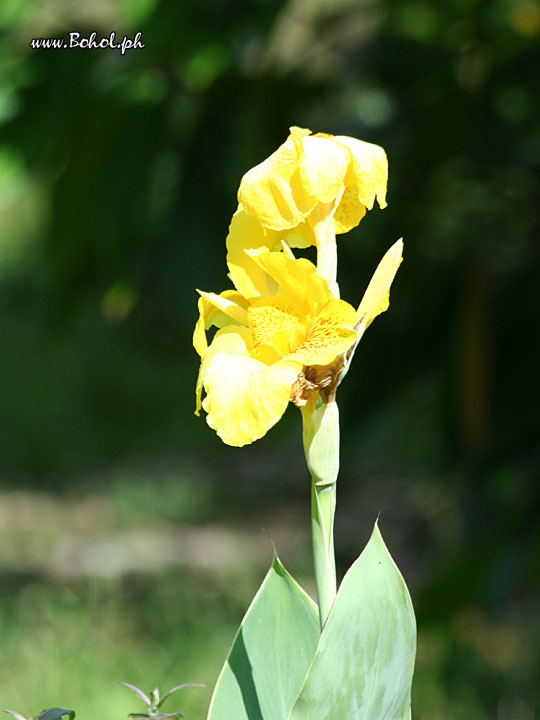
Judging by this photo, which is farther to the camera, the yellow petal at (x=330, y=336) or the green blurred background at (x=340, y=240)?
the green blurred background at (x=340, y=240)

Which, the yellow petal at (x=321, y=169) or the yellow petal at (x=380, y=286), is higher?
the yellow petal at (x=321, y=169)

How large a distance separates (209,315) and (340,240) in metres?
1.06

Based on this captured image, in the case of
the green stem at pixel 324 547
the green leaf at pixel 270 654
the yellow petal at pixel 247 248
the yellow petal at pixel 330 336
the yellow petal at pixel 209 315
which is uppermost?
the yellow petal at pixel 247 248

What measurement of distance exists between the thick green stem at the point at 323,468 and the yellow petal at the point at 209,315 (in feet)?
0.21

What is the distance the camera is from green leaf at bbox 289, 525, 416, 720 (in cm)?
41

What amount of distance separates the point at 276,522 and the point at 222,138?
1884 mm

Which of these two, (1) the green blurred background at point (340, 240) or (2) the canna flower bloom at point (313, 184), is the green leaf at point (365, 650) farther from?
(1) the green blurred background at point (340, 240)

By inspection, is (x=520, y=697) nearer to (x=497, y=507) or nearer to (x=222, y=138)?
(x=497, y=507)

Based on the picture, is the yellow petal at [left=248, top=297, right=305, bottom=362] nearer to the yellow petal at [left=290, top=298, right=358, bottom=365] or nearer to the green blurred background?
the yellow petal at [left=290, top=298, right=358, bottom=365]

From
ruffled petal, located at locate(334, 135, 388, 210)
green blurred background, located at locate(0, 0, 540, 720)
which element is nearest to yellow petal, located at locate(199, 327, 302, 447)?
ruffled petal, located at locate(334, 135, 388, 210)

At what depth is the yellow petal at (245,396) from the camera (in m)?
0.41

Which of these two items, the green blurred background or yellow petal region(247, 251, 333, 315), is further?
the green blurred background

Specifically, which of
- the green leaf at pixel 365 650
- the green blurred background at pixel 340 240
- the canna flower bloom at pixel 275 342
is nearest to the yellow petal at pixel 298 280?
the canna flower bloom at pixel 275 342

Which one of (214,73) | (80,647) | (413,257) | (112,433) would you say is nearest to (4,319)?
(112,433)
